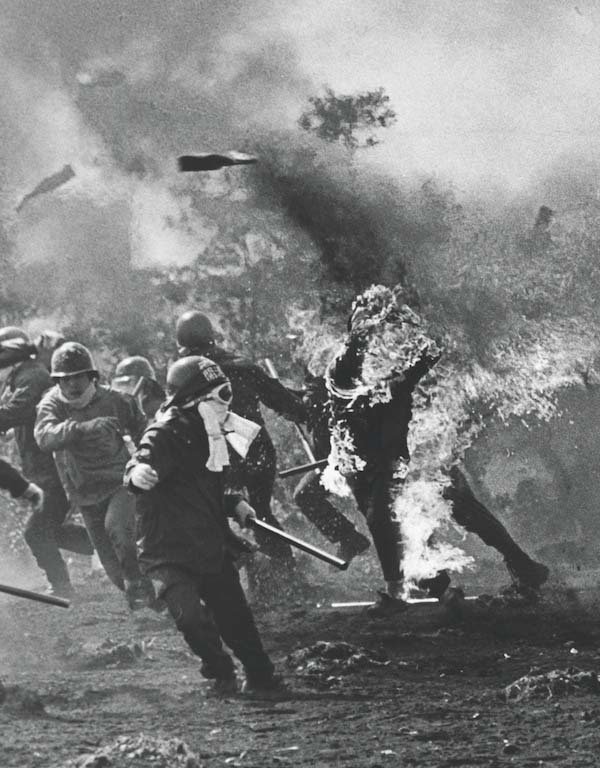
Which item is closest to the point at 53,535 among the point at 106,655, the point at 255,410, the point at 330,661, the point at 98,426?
the point at 98,426

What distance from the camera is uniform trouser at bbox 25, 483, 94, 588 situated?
27.5ft

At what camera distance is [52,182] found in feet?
43.4

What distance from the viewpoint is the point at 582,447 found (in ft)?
37.4

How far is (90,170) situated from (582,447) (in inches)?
248

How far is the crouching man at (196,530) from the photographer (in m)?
5.46

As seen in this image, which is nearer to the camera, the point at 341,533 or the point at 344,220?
the point at 341,533

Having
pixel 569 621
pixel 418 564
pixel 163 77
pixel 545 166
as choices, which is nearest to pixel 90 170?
pixel 163 77

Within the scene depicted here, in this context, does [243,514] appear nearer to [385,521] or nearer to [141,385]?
[385,521]

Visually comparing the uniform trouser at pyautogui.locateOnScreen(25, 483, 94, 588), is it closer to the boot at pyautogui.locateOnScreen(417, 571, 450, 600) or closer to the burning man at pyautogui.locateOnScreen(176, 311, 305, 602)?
the burning man at pyautogui.locateOnScreen(176, 311, 305, 602)

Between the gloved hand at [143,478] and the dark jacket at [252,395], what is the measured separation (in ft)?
9.52

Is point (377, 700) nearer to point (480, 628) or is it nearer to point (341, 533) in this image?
point (480, 628)

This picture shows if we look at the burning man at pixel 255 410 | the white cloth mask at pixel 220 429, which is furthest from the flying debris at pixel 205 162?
the white cloth mask at pixel 220 429

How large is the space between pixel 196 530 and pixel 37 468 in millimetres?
3413

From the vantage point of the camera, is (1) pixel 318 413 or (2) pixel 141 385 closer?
(1) pixel 318 413
